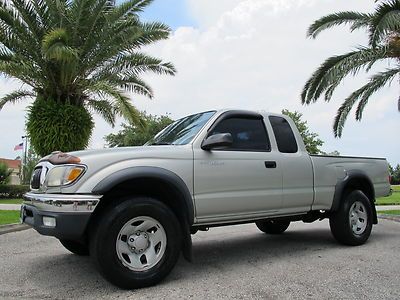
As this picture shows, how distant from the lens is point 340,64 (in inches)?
→ 541

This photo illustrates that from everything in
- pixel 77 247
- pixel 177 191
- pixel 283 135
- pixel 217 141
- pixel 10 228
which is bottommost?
pixel 10 228

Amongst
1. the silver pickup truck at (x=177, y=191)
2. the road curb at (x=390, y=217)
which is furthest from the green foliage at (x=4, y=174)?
the silver pickup truck at (x=177, y=191)

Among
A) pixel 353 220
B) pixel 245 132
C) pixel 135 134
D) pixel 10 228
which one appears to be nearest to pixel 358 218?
pixel 353 220

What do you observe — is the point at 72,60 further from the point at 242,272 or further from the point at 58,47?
the point at 242,272

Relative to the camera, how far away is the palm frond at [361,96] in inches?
576

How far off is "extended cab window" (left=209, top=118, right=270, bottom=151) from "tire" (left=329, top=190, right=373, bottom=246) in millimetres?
1778

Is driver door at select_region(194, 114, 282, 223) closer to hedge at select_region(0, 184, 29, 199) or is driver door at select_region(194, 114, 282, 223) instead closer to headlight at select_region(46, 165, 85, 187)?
headlight at select_region(46, 165, 85, 187)

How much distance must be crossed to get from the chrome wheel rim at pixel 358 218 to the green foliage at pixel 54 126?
10981 millimetres

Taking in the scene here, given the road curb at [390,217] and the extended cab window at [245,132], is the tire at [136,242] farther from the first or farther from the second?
the road curb at [390,217]

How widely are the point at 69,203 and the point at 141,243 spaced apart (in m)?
0.87

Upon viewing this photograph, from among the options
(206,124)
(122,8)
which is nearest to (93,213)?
(206,124)

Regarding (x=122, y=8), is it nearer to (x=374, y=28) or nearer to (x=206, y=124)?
(x=374, y=28)

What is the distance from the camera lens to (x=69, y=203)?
4.34 meters

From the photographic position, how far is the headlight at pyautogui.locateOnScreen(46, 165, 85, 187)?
4.48 metres
